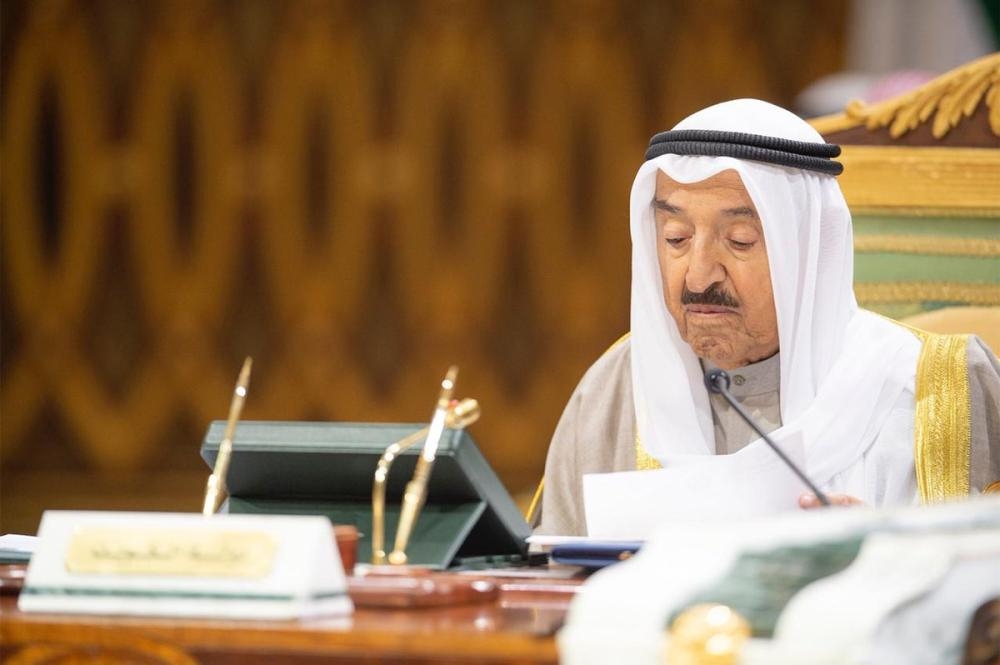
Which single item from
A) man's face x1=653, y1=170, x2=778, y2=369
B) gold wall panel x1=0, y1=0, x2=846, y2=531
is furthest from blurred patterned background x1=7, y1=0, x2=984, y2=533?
man's face x1=653, y1=170, x2=778, y2=369

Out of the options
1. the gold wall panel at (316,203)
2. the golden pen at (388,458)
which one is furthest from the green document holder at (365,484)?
the gold wall panel at (316,203)

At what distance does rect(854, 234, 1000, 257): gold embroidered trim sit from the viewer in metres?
2.69

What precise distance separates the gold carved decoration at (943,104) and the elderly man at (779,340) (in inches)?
22.5

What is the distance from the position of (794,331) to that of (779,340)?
0.03 m

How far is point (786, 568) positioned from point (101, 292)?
16.4 ft

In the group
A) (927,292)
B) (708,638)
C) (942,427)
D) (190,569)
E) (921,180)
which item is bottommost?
(708,638)

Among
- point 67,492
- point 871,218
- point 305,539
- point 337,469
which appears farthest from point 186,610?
point 67,492

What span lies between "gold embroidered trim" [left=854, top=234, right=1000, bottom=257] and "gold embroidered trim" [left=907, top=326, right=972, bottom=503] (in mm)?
570

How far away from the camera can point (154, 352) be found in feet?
19.0

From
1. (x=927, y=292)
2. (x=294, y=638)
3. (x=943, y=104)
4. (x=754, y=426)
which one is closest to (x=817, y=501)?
(x=754, y=426)

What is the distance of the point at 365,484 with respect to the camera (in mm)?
1742

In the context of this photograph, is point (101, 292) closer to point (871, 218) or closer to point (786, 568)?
point (871, 218)

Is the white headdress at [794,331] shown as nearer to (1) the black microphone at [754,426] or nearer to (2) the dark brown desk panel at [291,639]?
(1) the black microphone at [754,426]

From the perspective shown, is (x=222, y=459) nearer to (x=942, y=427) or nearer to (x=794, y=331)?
(x=794, y=331)
